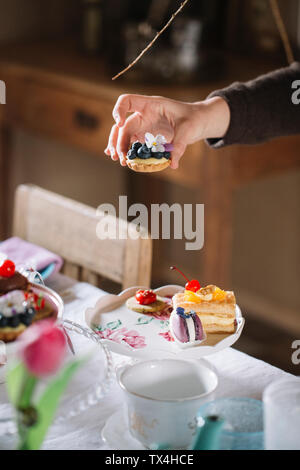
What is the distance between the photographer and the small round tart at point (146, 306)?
1179mm

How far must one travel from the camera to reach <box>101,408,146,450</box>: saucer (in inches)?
36.6

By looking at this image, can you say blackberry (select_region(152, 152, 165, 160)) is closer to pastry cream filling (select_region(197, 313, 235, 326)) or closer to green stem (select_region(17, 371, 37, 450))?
pastry cream filling (select_region(197, 313, 235, 326))

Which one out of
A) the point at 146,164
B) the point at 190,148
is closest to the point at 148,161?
the point at 146,164

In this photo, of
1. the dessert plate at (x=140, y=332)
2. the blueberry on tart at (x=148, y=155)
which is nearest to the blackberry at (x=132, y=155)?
the blueberry on tart at (x=148, y=155)

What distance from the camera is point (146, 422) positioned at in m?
0.89

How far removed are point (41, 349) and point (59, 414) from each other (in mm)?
247

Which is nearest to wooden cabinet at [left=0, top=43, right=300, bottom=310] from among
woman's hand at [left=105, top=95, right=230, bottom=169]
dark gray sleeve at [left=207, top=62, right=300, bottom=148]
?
dark gray sleeve at [left=207, top=62, right=300, bottom=148]

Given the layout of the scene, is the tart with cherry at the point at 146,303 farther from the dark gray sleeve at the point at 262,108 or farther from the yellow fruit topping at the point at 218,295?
the dark gray sleeve at the point at 262,108

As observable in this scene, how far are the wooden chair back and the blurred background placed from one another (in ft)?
2.33

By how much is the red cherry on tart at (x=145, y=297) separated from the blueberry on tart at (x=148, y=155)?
0.65ft

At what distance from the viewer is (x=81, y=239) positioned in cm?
164

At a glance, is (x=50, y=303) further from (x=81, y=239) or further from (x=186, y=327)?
(x=81, y=239)

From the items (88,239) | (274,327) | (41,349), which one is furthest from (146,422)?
(274,327)
